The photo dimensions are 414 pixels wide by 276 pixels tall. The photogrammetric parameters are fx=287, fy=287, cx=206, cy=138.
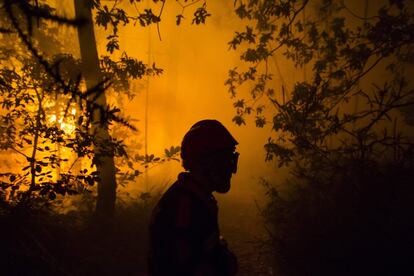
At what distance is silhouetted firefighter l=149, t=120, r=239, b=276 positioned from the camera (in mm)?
1586

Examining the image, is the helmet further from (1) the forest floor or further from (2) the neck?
(1) the forest floor

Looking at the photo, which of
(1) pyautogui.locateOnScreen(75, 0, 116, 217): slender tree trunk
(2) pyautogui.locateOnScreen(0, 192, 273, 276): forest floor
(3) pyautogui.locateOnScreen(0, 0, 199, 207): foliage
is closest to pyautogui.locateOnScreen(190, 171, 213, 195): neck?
(3) pyautogui.locateOnScreen(0, 0, 199, 207): foliage

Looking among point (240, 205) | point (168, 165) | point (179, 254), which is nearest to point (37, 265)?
point (179, 254)

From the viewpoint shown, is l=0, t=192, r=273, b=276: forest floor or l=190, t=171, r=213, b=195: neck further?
l=0, t=192, r=273, b=276: forest floor

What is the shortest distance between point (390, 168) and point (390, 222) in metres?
0.96

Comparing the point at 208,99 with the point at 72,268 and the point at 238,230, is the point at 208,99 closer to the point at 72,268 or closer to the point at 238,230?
the point at 238,230

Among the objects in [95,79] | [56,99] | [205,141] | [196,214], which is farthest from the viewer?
[56,99]

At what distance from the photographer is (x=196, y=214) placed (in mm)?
1676

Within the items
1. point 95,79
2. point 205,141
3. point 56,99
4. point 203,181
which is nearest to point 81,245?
point 56,99

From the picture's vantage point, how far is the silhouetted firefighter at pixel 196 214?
1.59 metres

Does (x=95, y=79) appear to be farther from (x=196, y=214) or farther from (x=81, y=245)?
(x=196, y=214)

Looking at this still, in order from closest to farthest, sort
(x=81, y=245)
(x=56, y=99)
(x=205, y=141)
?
(x=205, y=141)
(x=81, y=245)
(x=56, y=99)

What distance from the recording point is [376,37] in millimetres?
5180

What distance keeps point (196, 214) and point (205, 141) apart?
1.60 ft
